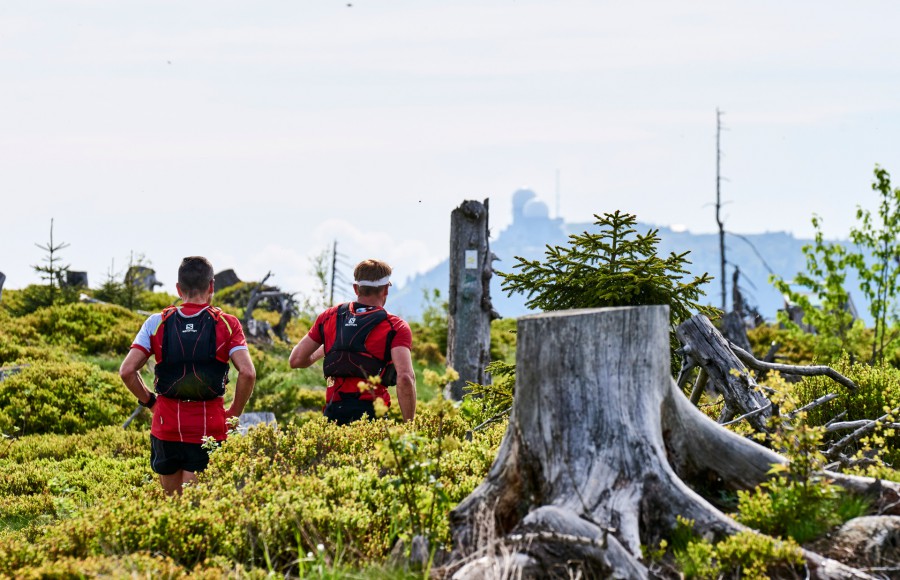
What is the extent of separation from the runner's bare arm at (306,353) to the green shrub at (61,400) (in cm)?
811

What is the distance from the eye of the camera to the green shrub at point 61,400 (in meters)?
14.0

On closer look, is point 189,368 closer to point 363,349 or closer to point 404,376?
point 363,349

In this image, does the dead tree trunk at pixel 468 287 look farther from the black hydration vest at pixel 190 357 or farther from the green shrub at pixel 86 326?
the black hydration vest at pixel 190 357

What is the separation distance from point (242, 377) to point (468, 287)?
27.2ft

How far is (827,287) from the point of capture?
1775cm

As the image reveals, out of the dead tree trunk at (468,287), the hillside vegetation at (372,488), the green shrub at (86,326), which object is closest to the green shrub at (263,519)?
the hillside vegetation at (372,488)

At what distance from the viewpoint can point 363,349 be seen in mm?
7160

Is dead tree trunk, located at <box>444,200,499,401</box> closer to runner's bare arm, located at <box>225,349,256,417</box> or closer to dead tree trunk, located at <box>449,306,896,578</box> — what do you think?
runner's bare arm, located at <box>225,349,256,417</box>

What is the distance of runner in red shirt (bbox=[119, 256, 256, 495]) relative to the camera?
22.0 ft

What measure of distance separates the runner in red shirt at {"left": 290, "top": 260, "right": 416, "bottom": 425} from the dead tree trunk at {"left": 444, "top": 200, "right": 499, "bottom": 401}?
289 inches

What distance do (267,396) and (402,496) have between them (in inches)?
382

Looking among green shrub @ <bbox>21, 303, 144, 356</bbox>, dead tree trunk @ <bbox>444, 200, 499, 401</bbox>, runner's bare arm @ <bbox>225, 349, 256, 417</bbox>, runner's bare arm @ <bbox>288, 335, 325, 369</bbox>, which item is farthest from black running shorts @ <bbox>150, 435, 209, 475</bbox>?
green shrub @ <bbox>21, 303, 144, 356</bbox>

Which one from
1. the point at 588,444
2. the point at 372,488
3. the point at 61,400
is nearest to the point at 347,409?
the point at 372,488

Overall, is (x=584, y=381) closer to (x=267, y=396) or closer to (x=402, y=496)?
(x=402, y=496)
